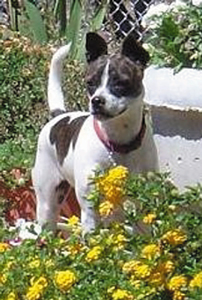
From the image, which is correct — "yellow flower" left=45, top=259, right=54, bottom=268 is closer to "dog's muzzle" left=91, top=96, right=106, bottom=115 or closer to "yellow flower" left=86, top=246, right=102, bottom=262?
"yellow flower" left=86, top=246, right=102, bottom=262

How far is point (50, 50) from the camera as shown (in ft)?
22.7

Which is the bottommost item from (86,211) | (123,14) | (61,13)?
(123,14)

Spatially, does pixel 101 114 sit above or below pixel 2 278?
above

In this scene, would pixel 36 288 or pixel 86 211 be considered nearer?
pixel 36 288

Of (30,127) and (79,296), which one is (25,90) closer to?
(30,127)

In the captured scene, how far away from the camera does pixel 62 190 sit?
5109 millimetres

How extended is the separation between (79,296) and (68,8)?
5.17 meters

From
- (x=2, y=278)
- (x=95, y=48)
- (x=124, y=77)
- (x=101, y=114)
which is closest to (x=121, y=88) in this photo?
(x=124, y=77)

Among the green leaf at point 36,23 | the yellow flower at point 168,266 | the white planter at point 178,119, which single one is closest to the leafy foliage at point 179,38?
the white planter at point 178,119

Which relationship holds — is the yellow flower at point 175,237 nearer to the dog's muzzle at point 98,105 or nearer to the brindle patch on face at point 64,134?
the dog's muzzle at point 98,105

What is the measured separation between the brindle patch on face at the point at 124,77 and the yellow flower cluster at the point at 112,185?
0.99 meters

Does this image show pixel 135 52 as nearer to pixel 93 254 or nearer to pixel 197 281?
Result: pixel 93 254

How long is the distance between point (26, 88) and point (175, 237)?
3.49m

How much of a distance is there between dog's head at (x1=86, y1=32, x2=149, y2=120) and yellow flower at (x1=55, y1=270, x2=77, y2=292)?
113 centimetres
